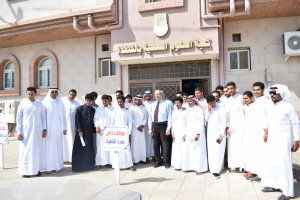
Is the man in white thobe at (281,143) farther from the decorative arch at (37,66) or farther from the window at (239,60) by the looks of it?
the decorative arch at (37,66)

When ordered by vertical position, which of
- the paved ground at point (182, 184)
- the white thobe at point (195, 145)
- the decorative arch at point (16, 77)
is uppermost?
the decorative arch at point (16, 77)

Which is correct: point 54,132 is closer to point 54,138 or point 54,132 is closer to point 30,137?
point 54,138

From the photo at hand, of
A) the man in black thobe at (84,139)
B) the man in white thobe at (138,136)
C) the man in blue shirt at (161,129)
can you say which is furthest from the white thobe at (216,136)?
the man in black thobe at (84,139)

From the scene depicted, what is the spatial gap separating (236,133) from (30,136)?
14.6 feet

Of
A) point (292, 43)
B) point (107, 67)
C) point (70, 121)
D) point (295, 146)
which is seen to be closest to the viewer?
point (295, 146)

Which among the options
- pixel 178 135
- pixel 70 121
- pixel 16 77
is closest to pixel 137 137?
pixel 178 135

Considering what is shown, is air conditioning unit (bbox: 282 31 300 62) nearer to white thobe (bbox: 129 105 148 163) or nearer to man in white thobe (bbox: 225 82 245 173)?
man in white thobe (bbox: 225 82 245 173)

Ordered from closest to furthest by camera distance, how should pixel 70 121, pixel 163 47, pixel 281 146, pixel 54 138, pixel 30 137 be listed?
pixel 281 146
pixel 30 137
pixel 54 138
pixel 70 121
pixel 163 47

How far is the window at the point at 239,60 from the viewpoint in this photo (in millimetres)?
7598

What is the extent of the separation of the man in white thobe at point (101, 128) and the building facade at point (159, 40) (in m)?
3.06

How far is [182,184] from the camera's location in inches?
151

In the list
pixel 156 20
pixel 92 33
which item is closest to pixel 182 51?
pixel 156 20

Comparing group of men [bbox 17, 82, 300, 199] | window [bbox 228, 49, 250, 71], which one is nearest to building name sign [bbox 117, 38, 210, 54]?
window [bbox 228, 49, 250, 71]

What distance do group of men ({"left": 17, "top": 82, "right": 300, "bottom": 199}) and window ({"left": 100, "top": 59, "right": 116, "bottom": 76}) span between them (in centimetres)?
365
